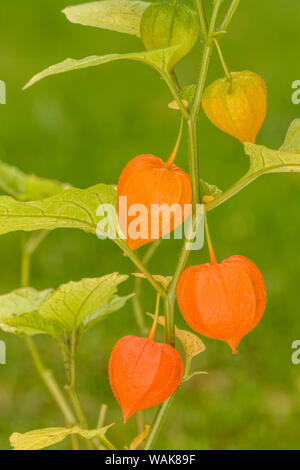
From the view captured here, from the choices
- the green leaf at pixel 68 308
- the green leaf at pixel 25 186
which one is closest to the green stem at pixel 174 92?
the green leaf at pixel 68 308

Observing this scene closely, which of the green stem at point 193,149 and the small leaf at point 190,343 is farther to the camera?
the small leaf at point 190,343

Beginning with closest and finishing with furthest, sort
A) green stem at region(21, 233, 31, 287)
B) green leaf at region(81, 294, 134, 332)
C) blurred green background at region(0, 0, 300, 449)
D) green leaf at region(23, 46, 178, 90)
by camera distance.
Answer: green leaf at region(23, 46, 178, 90)
green leaf at region(81, 294, 134, 332)
green stem at region(21, 233, 31, 287)
blurred green background at region(0, 0, 300, 449)

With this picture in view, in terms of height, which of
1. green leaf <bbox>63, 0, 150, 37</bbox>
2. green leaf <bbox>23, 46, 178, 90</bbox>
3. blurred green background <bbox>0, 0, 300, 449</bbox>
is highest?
green leaf <bbox>63, 0, 150, 37</bbox>

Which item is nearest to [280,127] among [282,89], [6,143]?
[282,89]

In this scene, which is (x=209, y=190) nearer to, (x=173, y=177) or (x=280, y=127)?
(x=173, y=177)

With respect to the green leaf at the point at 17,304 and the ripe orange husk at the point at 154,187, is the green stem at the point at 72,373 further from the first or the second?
the ripe orange husk at the point at 154,187

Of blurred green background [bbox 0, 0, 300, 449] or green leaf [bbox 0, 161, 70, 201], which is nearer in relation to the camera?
green leaf [bbox 0, 161, 70, 201]

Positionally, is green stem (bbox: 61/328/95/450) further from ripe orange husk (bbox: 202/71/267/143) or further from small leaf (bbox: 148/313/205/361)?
ripe orange husk (bbox: 202/71/267/143)

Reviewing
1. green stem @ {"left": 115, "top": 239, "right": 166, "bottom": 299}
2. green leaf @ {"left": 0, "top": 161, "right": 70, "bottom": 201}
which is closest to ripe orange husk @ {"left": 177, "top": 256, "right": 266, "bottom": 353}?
green stem @ {"left": 115, "top": 239, "right": 166, "bottom": 299}
